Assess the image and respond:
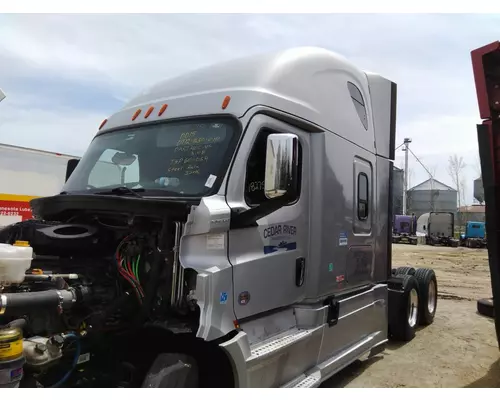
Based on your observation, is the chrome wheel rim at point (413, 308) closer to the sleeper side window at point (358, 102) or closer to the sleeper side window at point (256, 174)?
the sleeper side window at point (358, 102)

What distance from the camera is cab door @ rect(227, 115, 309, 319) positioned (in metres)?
3.74

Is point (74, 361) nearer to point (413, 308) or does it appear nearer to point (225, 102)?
point (225, 102)

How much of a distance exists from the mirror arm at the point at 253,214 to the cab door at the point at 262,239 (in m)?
0.04

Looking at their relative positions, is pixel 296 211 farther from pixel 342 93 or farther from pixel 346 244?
pixel 342 93

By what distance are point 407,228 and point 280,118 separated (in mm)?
32687

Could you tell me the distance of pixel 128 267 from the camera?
3578 mm

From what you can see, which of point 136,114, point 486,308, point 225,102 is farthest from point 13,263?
point 486,308

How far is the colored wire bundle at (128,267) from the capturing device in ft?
11.6

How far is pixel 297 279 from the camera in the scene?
4480 mm

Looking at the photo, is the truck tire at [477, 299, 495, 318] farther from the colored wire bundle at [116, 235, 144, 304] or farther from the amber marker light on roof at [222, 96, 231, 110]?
the colored wire bundle at [116, 235, 144, 304]

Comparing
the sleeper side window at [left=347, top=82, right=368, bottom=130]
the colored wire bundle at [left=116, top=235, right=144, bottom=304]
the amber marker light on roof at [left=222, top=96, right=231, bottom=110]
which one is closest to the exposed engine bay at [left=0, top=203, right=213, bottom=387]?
the colored wire bundle at [left=116, top=235, right=144, bottom=304]

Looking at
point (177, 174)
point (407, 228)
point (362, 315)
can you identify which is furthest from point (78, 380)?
point (407, 228)

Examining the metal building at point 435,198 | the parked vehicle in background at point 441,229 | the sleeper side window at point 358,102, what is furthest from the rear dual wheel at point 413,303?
the metal building at point 435,198

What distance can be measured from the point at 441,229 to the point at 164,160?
3308cm
